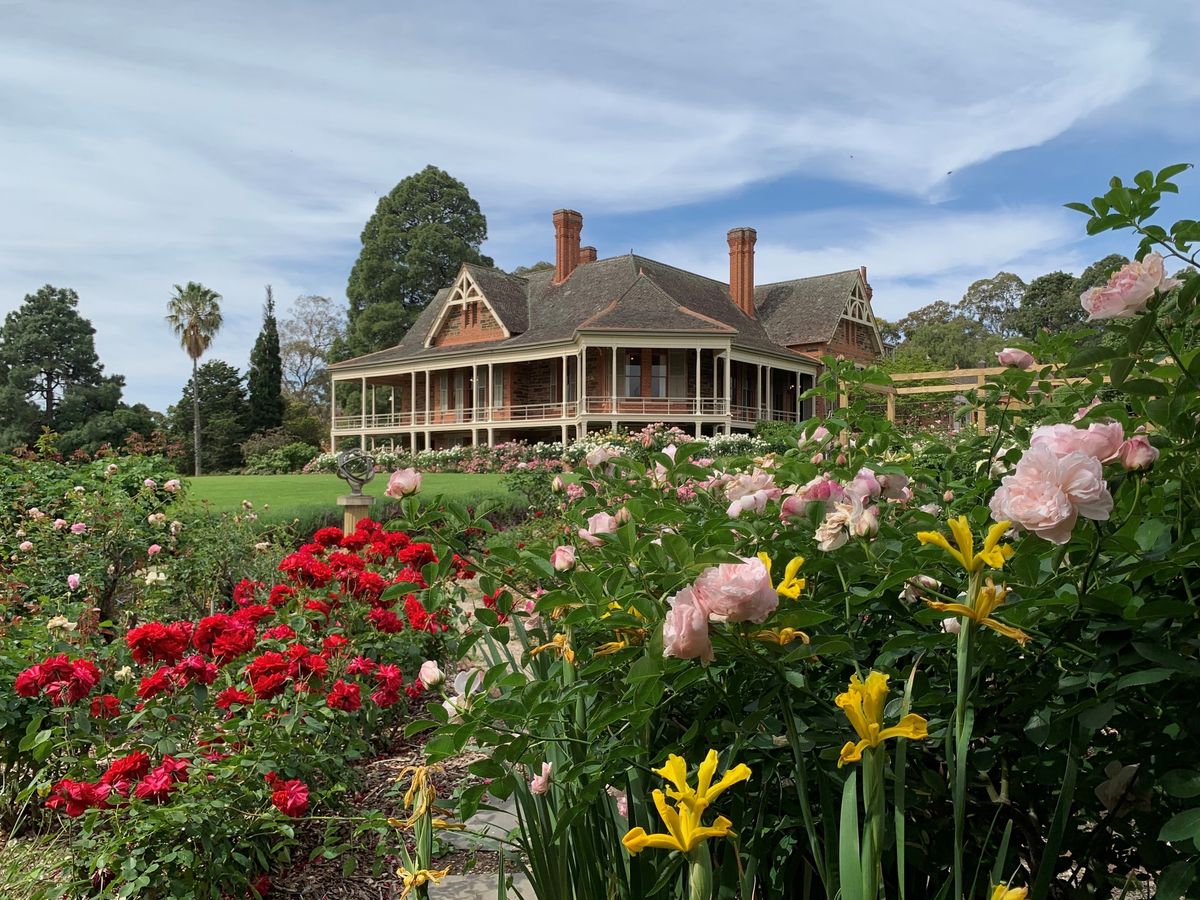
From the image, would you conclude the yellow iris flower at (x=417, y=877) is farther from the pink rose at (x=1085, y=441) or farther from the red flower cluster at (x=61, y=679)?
the red flower cluster at (x=61, y=679)

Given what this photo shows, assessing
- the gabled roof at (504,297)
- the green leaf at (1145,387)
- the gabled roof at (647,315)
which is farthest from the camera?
the gabled roof at (504,297)

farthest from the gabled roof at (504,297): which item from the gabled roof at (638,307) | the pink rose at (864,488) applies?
the pink rose at (864,488)

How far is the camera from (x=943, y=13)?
359 centimetres

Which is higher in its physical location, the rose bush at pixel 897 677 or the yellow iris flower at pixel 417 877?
the rose bush at pixel 897 677

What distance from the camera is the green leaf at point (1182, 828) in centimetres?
94

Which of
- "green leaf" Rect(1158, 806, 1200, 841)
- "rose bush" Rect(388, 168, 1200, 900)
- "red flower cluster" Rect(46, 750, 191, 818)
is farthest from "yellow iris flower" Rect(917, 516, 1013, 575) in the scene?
"red flower cluster" Rect(46, 750, 191, 818)

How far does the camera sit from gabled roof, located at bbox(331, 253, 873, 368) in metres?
24.7

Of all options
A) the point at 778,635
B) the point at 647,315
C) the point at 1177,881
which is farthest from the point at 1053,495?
the point at 647,315

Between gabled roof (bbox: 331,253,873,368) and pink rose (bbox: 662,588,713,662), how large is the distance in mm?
23074

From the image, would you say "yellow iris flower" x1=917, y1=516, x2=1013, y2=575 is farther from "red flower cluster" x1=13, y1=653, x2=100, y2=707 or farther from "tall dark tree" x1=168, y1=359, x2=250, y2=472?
"tall dark tree" x1=168, y1=359, x2=250, y2=472

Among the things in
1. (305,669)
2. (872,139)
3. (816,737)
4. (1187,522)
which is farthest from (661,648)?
(872,139)

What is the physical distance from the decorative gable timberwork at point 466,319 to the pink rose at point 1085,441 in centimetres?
2757

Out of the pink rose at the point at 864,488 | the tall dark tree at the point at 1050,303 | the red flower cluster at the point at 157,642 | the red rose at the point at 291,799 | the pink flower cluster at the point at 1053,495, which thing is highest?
the tall dark tree at the point at 1050,303

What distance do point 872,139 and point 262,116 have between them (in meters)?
5.65
